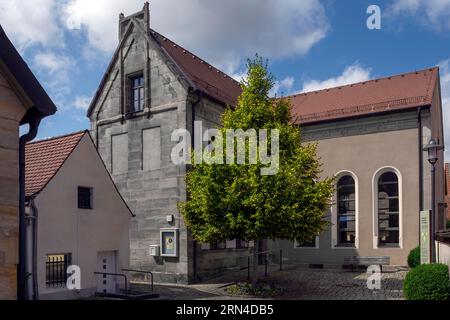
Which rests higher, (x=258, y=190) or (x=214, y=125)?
(x=214, y=125)

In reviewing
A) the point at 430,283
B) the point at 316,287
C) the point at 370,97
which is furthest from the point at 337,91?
the point at 430,283

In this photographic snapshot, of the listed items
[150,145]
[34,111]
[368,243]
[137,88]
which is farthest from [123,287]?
[368,243]

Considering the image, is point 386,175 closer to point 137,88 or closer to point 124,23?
point 137,88

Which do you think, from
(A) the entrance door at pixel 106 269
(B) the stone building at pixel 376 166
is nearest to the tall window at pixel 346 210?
(B) the stone building at pixel 376 166

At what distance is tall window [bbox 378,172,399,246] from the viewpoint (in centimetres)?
2375

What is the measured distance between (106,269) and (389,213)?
48.8ft

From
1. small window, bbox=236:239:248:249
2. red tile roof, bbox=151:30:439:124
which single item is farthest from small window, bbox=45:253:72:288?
red tile roof, bbox=151:30:439:124

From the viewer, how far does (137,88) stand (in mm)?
22234

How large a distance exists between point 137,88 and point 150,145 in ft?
10.3

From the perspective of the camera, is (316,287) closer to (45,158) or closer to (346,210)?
(346,210)

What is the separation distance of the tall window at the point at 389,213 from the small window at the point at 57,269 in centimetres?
1597

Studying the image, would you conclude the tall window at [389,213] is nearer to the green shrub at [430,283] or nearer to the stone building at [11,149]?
the green shrub at [430,283]

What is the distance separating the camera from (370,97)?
1015 inches

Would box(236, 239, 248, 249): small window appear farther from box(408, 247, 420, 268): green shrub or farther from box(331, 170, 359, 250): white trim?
box(408, 247, 420, 268): green shrub
